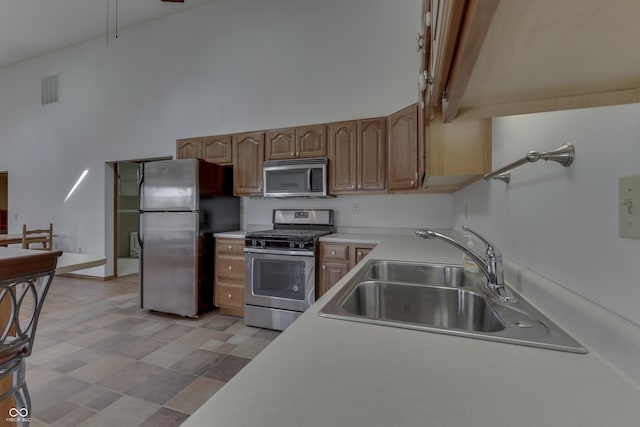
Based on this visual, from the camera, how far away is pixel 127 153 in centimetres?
439

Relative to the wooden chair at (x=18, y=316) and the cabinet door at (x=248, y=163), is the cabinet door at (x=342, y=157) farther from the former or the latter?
the wooden chair at (x=18, y=316)

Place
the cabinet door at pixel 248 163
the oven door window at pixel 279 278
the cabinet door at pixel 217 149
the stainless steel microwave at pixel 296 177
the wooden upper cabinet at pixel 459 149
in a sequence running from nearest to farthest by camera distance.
Result: the wooden upper cabinet at pixel 459 149, the oven door window at pixel 279 278, the stainless steel microwave at pixel 296 177, the cabinet door at pixel 248 163, the cabinet door at pixel 217 149

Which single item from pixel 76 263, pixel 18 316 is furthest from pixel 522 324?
pixel 76 263

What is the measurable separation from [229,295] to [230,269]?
286mm

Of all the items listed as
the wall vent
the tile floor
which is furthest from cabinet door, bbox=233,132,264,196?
the wall vent

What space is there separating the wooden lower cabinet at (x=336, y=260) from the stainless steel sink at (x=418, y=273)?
107cm

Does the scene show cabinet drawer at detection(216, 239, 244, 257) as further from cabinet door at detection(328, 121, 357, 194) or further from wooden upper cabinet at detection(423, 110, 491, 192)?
wooden upper cabinet at detection(423, 110, 491, 192)

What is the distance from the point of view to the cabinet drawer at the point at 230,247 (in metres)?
3.04

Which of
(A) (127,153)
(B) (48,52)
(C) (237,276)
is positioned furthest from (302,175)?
(B) (48,52)

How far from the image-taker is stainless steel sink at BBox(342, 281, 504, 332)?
1024 mm

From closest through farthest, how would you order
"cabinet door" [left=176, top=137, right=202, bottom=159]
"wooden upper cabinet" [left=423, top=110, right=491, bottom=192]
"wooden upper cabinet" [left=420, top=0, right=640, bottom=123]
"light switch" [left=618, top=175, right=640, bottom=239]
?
"wooden upper cabinet" [left=420, top=0, right=640, bottom=123], "light switch" [left=618, top=175, right=640, bottom=239], "wooden upper cabinet" [left=423, top=110, right=491, bottom=192], "cabinet door" [left=176, top=137, right=202, bottom=159]

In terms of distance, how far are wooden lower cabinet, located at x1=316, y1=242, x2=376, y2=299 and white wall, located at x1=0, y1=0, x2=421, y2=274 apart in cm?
150

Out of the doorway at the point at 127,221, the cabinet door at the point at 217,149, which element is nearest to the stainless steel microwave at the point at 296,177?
the cabinet door at the point at 217,149

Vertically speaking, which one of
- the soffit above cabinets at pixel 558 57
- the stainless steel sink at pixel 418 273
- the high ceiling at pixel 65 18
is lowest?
the stainless steel sink at pixel 418 273
